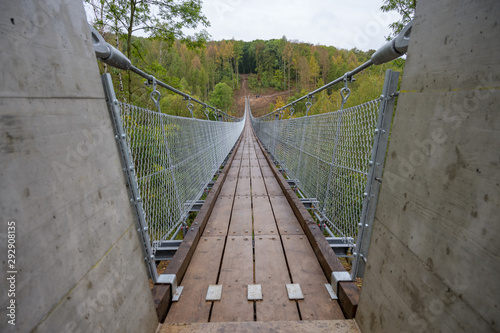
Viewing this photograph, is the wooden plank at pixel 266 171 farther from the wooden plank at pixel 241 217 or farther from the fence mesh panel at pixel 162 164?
the fence mesh panel at pixel 162 164

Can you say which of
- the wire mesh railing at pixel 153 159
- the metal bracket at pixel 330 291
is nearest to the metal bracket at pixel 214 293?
the wire mesh railing at pixel 153 159

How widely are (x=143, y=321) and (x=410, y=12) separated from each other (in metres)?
11.6

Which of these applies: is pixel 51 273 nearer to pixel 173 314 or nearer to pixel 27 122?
pixel 27 122

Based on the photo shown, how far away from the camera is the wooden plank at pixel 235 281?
1.39 metres

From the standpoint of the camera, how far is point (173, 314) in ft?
4.57

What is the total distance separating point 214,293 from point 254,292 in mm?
269

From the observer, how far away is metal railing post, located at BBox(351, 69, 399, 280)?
4.23 ft

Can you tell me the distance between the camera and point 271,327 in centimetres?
124

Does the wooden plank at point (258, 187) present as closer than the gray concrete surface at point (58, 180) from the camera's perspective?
No

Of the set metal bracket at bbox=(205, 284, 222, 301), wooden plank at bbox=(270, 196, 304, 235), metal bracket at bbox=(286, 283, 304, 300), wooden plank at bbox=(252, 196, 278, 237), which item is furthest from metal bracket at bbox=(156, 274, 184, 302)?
wooden plank at bbox=(270, 196, 304, 235)

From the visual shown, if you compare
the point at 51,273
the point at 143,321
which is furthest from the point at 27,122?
the point at 143,321

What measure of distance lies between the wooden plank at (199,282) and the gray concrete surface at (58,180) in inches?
19.6

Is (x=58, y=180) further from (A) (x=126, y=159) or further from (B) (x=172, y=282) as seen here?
(B) (x=172, y=282)

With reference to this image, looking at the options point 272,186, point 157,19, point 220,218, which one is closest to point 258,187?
point 272,186
